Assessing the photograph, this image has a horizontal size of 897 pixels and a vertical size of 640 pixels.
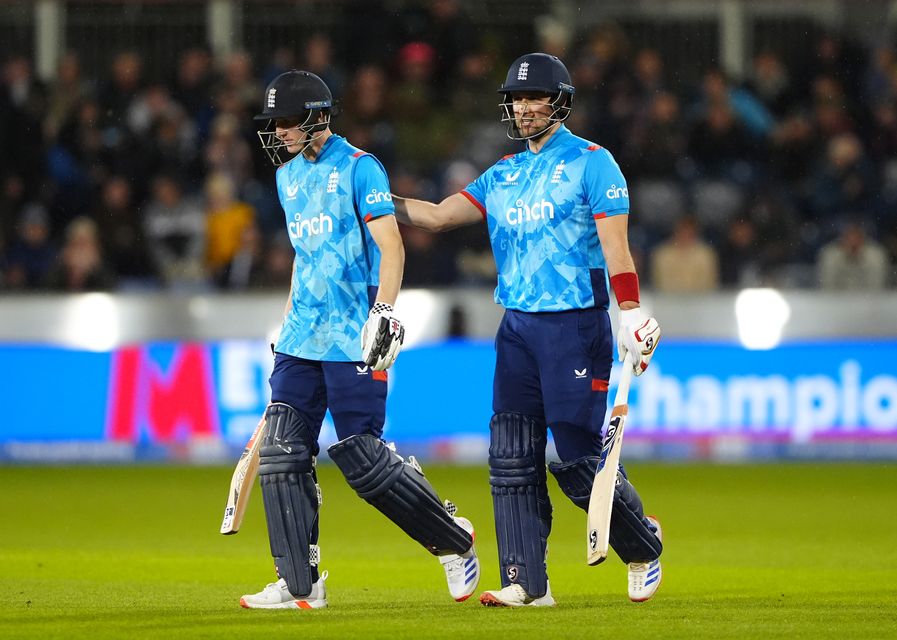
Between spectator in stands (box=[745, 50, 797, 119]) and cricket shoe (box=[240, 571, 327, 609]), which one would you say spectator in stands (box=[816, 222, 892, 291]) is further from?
cricket shoe (box=[240, 571, 327, 609])

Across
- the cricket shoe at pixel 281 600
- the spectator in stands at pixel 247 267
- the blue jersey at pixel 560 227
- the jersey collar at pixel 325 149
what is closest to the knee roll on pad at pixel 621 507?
the blue jersey at pixel 560 227

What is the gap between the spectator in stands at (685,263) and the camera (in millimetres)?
17750

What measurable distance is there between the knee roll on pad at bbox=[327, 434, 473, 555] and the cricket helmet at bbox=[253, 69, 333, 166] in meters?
1.36

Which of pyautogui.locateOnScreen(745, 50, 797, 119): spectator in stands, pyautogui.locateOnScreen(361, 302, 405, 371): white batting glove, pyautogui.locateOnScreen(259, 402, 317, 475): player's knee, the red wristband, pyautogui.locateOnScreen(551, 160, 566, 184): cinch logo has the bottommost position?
pyautogui.locateOnScreen(259, 402, 317, 475): player's knee

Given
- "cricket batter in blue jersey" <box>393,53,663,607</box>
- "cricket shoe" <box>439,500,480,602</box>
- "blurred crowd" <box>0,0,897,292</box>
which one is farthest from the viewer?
"blurred crowd" <box>0,0,897,292</box>

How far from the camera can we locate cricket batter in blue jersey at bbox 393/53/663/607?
757 centimetres

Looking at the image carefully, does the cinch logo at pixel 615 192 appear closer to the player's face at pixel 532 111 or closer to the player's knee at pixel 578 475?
the player's face at pixel 532 111

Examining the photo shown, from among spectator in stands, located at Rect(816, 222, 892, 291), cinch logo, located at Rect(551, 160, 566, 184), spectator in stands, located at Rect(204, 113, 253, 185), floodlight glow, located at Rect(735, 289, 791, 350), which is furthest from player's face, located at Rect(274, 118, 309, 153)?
spectator in stands, located at Rect(204, 113, 253, 185)

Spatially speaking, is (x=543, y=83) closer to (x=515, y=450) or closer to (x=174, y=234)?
(x=515, y=450)

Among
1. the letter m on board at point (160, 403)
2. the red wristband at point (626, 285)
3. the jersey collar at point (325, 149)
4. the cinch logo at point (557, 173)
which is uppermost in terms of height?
the jersey collar at point (325, 149)

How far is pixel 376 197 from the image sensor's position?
7.66m

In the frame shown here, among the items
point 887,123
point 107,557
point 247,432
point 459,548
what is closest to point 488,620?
point 459,548

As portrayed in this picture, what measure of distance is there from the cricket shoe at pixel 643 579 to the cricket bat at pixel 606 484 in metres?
0.42

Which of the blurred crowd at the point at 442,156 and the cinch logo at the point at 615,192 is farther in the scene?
the blurred crowd at the point at 442,156
